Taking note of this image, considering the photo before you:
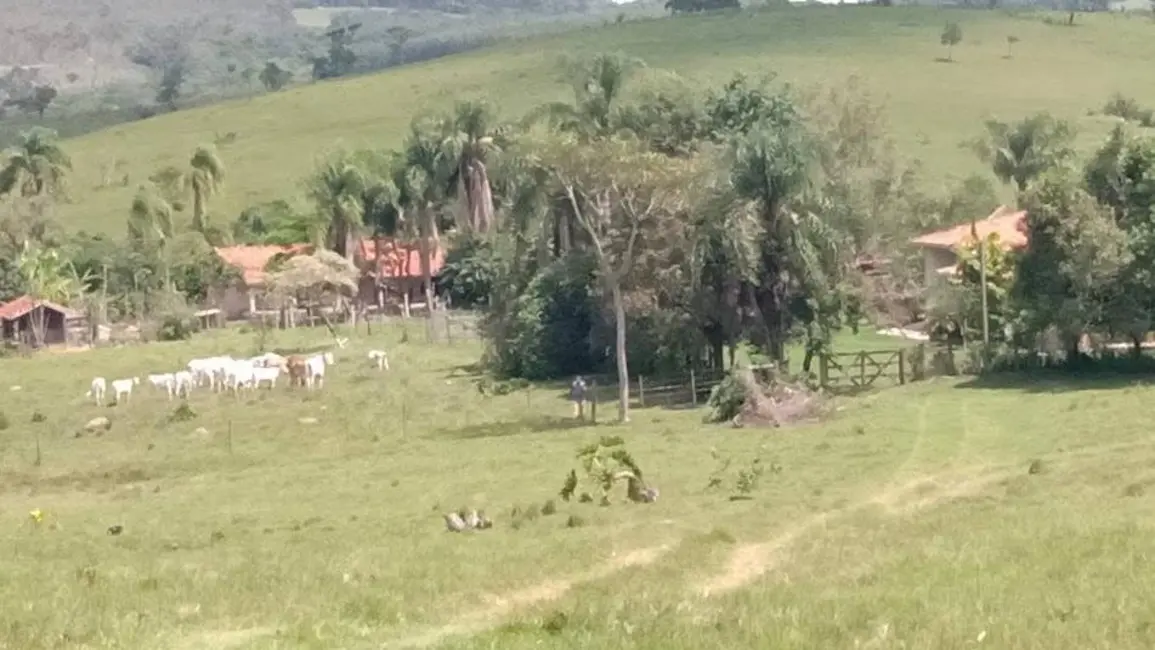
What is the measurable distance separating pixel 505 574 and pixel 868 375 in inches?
1217

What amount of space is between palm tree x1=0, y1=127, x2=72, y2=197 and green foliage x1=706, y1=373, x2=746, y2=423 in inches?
2746

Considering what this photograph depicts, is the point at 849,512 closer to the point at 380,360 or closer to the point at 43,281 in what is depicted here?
the point at 380,360

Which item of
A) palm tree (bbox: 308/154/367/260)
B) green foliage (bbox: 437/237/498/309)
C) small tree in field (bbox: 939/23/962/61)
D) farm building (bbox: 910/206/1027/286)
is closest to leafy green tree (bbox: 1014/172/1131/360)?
farm building (bbox: 910/206/1027/286)

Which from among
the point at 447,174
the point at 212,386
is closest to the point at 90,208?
the point at 447,174

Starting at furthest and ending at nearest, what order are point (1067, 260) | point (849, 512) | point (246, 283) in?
point (246, 283), point (1067, 260), point (849, 512)

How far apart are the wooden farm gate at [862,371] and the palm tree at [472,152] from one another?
31555mm

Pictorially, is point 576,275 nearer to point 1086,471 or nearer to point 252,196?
point 1086,471

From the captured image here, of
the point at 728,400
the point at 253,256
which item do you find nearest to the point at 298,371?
the point at 728,400

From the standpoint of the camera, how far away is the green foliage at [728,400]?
134 feet

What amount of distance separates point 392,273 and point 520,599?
78936 mm

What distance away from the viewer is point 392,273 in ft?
311

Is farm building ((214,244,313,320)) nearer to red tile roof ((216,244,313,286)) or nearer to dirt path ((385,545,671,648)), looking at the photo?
red tile roof ((216,244,313,286))

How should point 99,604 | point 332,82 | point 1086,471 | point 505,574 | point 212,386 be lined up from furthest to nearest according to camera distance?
1. point 332,82
2. point 212,386
3. point 1086,471
4. point 505,574
5. point 99,604

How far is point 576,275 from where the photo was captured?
52875 mm
